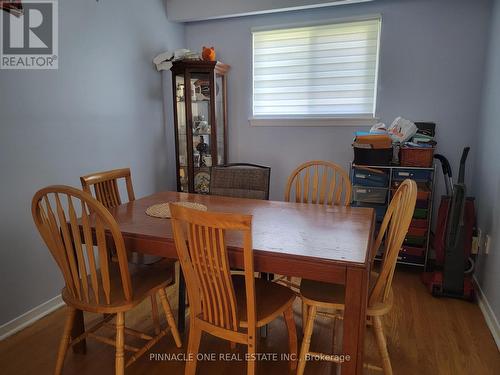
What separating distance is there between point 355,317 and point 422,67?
2336 mm

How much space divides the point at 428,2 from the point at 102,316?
328 centimetres

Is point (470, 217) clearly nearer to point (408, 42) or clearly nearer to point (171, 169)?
point (408, 42)

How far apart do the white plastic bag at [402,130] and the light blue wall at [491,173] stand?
480 mm

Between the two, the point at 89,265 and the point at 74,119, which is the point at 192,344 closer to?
the point at 89,265

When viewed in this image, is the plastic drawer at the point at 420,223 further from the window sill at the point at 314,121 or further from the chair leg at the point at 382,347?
the chair leg at the point at 382,347

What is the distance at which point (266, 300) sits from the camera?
1.48 m

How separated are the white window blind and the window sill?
6 centimetres

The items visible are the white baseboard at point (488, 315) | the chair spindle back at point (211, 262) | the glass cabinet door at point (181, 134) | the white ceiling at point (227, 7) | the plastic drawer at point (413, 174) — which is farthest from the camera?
the glass cabinet door at point (181, 134)

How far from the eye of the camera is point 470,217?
2.32 meters

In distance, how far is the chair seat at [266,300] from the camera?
137 cm

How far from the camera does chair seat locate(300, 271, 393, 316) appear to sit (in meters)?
1.42

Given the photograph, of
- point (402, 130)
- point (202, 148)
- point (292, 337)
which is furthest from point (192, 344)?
point (402, 130)

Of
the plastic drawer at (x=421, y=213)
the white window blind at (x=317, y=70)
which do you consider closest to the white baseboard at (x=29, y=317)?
the white window blind at (x=317, y=70)

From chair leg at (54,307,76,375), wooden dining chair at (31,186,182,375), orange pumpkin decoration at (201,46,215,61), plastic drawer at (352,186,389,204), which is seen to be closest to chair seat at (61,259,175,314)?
wooden dining chair at (31,186,182,375)
